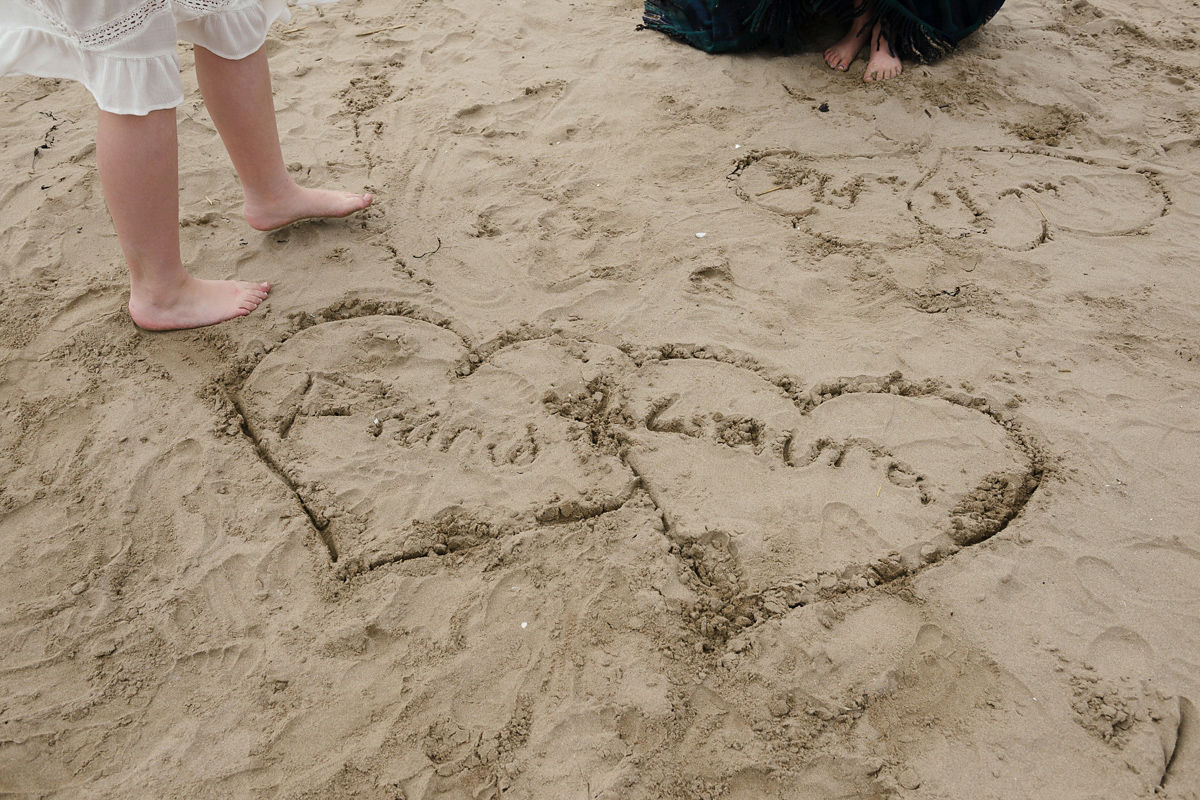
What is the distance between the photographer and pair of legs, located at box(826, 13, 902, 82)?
3.29 metres

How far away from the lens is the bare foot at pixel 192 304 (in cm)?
221

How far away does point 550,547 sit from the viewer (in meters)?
1.76

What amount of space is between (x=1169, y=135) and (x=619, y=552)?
2.73 metres

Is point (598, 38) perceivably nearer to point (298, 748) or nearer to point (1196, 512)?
point (1196, 512)

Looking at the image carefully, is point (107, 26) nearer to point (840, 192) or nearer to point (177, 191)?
point (177, 191)

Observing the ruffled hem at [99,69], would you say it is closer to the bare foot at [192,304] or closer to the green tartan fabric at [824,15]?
the bare foot at [192,304]

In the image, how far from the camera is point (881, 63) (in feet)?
10.8

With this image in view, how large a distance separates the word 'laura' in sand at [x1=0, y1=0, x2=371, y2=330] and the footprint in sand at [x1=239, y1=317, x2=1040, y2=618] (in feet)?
1.19

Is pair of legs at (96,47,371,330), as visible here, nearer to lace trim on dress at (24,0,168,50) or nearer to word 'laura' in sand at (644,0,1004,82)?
lace trim on dress at (24,0,168,50)

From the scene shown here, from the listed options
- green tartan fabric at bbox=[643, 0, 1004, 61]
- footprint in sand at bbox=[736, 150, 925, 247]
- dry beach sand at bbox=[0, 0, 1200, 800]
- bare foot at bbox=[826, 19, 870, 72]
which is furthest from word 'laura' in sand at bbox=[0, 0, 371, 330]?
bare foot at bbox=[826, 19, 870, 72]

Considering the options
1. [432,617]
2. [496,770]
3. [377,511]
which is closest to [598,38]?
[377,511]

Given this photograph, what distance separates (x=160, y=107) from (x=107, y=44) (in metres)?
0.15

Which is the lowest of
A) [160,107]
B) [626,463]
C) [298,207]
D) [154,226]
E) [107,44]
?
[626,463]

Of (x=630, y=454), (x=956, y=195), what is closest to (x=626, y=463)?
(x=630, y=454)
